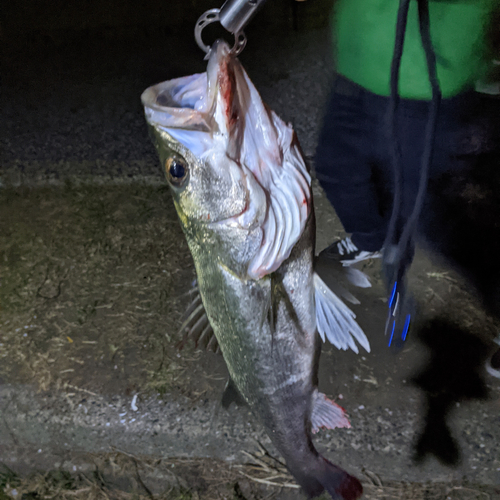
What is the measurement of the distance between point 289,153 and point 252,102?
0.11 metres

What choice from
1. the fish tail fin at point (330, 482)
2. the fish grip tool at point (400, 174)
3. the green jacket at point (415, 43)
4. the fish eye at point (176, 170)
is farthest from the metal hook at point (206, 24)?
the fish tail fin at point (330, 482)

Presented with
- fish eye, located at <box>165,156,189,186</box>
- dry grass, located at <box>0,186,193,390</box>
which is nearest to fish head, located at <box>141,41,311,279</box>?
fish eye, located at <box>165,156,189,186</box>

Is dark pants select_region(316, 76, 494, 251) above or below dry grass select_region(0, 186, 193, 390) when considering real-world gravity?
above

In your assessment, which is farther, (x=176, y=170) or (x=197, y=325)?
(x=197, y=325)

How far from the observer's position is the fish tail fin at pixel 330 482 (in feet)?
3.71

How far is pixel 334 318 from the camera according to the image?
0.78 meters

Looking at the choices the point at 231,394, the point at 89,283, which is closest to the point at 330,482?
the point at 231,394

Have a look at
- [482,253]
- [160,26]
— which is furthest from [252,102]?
[160,26]

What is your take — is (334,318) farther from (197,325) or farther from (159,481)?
(159,481)

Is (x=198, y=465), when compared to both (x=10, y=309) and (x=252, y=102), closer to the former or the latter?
(x=10, y=309)

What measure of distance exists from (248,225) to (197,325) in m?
0.40

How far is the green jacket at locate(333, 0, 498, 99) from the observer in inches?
36.7

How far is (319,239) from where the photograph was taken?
2111mm

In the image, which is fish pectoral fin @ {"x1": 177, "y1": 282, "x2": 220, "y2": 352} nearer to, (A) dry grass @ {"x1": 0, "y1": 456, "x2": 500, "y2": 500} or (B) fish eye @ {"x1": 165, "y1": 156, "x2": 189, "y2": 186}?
(B) fish eye @ {"x1": 165, "y1": 156, "x2": 189, "y2": 186}
